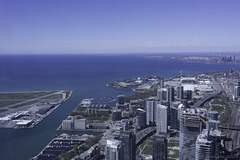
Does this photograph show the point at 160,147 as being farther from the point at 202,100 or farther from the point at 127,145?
the point at 202,100

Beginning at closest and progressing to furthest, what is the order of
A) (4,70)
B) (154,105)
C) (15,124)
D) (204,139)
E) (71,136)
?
(4,70), (204,139), (71,136), (15,124), (154,105)

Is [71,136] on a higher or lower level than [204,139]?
lower

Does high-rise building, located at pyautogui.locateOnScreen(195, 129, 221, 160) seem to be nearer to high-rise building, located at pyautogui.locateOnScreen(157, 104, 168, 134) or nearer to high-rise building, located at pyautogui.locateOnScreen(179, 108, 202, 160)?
high-rise building, located at pyautogui.locateOnScreen(179, 108, 202, 160)

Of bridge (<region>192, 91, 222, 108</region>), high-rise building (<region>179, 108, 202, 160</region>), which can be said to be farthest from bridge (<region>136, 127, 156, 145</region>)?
bridge (<region>192, 91, 222, 108</region>)

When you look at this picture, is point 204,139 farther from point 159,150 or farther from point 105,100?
point 105,100

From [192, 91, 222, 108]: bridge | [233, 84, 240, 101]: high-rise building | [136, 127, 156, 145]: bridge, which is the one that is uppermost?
[233, 84, 240, 101]: high-rise building

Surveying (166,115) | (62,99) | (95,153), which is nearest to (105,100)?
(62,99)

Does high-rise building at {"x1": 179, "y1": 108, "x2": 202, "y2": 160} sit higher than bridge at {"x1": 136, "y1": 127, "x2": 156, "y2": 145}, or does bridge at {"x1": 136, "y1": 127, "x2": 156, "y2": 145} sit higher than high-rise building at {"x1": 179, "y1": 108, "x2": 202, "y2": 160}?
high-rise building at {"x1": 179, "y1": 108, "x2": 202, "y2": 160}
